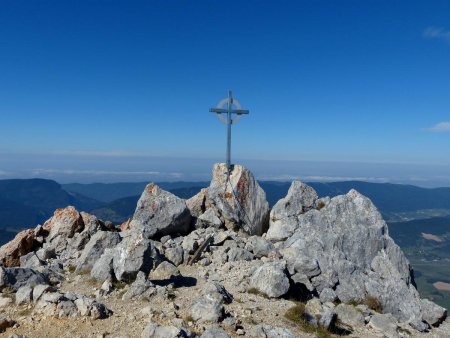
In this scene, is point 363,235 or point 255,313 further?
point 363,235

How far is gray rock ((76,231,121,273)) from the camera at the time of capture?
20812mm

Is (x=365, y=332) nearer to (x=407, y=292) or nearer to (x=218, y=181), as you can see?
(x=407, y=292)

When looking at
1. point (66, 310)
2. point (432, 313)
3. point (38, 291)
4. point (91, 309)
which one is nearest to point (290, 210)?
point (432, 313)

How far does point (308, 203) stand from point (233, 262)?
8.12 meters

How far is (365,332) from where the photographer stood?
16.9m

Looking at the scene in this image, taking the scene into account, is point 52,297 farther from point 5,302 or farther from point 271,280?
point 271,280

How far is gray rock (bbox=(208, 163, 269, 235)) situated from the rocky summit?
0.08 meters

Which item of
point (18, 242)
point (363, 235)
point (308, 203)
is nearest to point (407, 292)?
point (363, 235)

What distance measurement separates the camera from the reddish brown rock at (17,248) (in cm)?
2394

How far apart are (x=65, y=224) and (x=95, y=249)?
6.19 meters

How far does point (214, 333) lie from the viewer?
1299 centimetres

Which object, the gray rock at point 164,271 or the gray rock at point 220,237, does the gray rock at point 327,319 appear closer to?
the gray rock at point 164,271

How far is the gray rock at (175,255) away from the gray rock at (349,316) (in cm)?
907

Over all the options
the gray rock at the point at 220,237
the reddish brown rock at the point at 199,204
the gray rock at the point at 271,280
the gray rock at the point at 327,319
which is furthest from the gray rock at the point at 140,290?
the reddish brown rock at the point at 199,204
